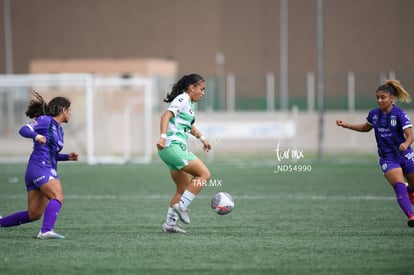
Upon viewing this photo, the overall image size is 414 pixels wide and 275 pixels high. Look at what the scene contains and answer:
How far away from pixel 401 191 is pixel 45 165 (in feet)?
14.5

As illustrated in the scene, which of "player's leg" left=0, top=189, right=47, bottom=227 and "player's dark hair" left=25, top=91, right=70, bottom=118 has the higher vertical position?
"player's dark hair" left=25, top=91, right=70, bottom=118

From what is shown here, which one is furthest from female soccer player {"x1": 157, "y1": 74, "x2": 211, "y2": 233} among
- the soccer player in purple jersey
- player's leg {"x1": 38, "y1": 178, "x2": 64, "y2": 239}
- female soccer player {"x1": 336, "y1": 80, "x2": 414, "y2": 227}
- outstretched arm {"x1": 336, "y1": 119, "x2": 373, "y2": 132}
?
female soccer player {"x1": 336, "y1": 80, "x2": 414, "y2": 227}

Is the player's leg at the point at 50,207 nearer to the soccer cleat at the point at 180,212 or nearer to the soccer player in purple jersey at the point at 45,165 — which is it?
the soccer player in purple jersey at the point at 45,165

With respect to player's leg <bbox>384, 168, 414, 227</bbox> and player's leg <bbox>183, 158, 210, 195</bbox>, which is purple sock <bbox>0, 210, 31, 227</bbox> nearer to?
player's leg <bbox>183, 158, 210, 195</bbox>

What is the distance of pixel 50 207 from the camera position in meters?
9.34

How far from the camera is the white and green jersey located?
32.8 ft

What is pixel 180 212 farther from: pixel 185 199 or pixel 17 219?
pixel 17 219

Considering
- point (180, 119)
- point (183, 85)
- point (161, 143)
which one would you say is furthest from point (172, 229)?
point (183, 85)

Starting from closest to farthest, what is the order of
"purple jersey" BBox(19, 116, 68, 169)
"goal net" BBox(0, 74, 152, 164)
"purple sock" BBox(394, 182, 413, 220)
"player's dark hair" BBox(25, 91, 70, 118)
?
1. "purple jersey" BBox(19, 116, 68, 169)
2. "player's dark hair" BBox(25, 91, 70, 118)
3. "purple sock" BBox(394, 182, 413, 220)
4. "goal net" BBox(0, 74, 152, 164)

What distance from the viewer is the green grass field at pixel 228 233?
771 cm

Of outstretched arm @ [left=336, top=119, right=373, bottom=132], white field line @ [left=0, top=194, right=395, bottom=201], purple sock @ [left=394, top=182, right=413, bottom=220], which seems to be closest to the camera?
purple sock @ [left=394, top=182, right=413, bottom=220]

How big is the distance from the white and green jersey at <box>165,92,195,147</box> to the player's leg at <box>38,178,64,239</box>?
146 centimetres

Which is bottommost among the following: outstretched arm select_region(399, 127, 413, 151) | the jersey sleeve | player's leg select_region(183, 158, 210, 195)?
player's leg select_region(183, 158, 210, 195)

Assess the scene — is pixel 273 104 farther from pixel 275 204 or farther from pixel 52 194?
pixel 52 194
